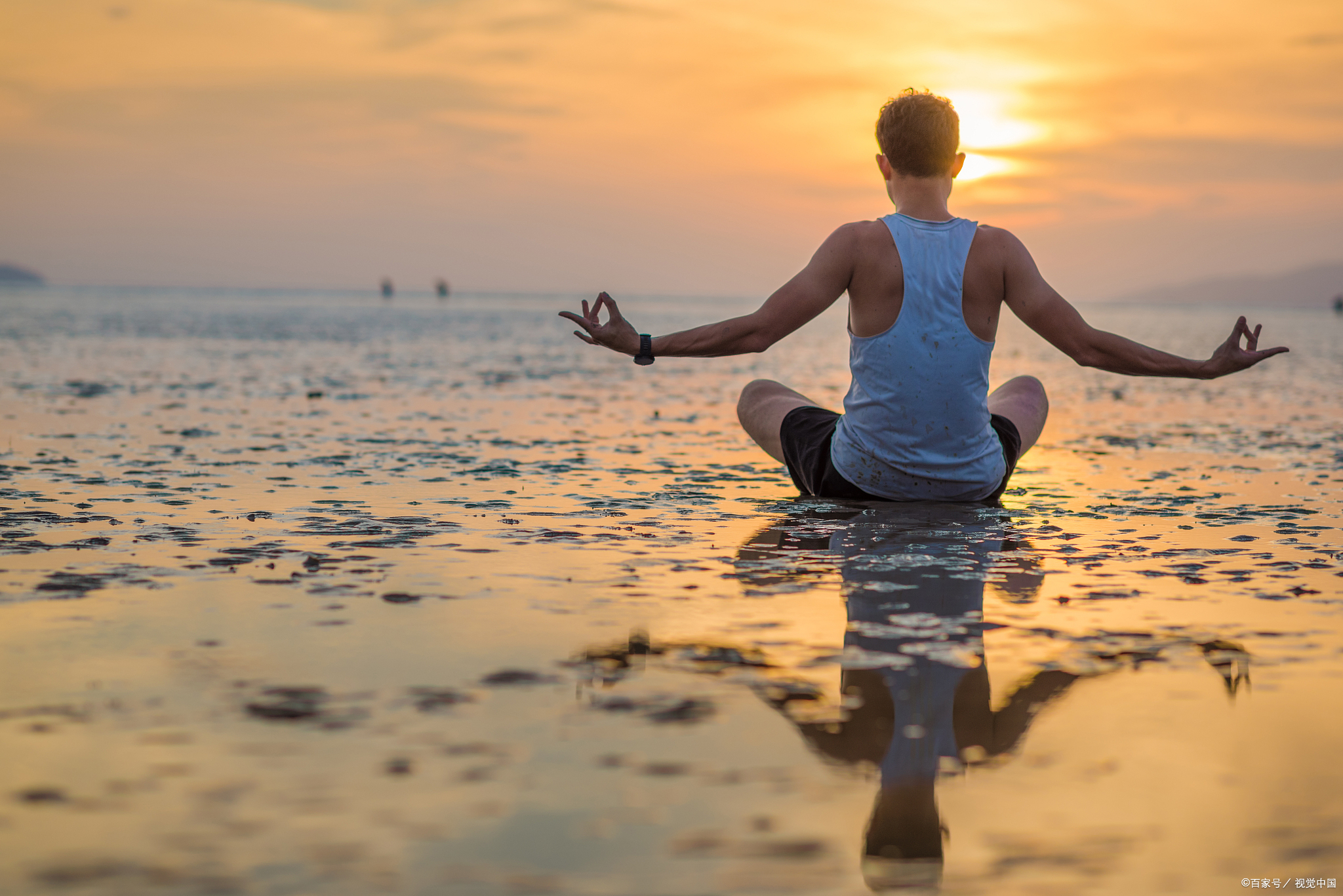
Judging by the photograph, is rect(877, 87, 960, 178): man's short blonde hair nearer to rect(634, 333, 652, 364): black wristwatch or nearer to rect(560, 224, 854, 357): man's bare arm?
rect(560, 224, 854, 357): man's bare arm

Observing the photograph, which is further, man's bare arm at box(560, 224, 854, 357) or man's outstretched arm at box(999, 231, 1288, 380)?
man's outstretched arm at box(999, 231, 1288, 380)

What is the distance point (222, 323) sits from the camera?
41219 millimetres

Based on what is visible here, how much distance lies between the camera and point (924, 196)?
5.29 meters

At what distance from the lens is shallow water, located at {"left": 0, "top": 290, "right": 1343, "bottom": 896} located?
2109 mm

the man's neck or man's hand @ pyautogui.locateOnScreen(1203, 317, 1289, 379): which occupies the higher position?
the man's neck

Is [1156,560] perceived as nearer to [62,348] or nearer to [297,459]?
[297,459]

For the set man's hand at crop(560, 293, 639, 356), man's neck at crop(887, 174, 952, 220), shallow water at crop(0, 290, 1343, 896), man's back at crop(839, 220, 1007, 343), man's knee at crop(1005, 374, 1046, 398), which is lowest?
shallow water at crop(0, 290, 1343, 896)

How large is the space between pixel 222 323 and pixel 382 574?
130 ft

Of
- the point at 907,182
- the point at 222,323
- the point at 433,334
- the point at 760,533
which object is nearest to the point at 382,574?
the point at 760,533

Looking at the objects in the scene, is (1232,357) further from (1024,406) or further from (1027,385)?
(1027,385)

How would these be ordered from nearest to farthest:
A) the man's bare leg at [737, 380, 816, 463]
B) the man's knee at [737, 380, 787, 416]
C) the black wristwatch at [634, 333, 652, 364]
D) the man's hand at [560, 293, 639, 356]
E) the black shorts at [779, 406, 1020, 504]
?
the man's hand at [560, 293, 639, 356] < the black wristwatch at [634, 333, 652, 364] < the black shorts at [779, 406, 1020, 504] < the man's bare leg at [737, 380, 816, 463] < the man's knee at [737, 380, 787, 416]

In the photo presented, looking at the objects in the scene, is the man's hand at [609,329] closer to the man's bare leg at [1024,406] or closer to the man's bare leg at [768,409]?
the man's bare leg at [768,409]

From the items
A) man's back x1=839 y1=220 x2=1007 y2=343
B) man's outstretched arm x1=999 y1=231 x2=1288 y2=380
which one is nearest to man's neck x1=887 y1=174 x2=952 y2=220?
man's back x1=839 y1=220 x2=1007 y2=343

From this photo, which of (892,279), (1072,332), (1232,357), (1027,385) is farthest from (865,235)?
(1027,385)
